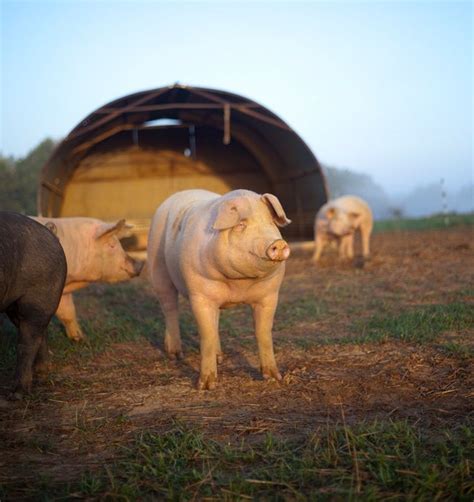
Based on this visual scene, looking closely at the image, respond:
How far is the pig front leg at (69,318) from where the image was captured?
6742 millimetres

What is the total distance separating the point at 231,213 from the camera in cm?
427

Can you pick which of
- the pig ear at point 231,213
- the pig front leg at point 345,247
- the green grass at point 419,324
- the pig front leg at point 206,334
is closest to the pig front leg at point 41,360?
the pig front leg at point 206,334

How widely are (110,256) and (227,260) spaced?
10.1 ft

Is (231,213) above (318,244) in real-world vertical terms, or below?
above

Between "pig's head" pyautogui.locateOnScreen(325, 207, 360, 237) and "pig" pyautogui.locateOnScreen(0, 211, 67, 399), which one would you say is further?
"pig's head" pyautogui.locateOnScreen(325, 207, 360, 237)

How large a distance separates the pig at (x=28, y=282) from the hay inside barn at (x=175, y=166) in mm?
11221

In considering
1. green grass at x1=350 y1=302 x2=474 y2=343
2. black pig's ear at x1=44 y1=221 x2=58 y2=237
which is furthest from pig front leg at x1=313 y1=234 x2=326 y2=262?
black pig's ear at x1=44 y1=221 x2=58 y2=237

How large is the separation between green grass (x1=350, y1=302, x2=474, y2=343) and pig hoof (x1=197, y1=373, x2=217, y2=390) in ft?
5.57

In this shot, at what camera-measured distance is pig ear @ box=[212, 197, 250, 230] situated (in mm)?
4238

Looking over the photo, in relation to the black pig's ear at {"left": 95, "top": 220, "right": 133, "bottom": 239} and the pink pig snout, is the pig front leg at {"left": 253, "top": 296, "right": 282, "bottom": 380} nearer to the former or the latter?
the pink pig snout

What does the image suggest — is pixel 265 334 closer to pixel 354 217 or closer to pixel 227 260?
pixel 227 260

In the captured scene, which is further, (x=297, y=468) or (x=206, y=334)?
(x=206, y=334)

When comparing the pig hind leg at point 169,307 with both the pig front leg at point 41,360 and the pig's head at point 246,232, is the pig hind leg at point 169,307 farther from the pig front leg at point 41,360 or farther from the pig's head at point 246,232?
the pig's head at point 246,232

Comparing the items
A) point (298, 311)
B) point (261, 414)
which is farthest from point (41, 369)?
point (298, 311)
